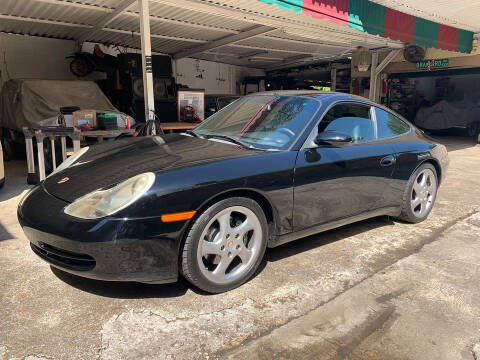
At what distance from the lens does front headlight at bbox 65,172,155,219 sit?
2.05 metres

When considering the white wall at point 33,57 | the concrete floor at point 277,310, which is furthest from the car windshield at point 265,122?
the white wall at point 33,57

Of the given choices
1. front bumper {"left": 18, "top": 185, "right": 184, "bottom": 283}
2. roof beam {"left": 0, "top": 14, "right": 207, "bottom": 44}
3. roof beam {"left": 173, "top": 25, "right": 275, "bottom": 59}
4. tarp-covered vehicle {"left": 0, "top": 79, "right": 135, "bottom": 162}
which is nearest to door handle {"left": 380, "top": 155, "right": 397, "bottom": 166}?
front bumper {"left": 18, "top": 185, "right": 184, "bottom": 283}

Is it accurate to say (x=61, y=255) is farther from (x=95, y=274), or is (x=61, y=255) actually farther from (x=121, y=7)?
(x=121, y=7)

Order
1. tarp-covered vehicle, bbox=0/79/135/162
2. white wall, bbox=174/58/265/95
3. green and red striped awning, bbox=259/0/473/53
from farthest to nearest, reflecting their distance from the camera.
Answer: white wall, bbox=174/58/265/95, tarp-covered vehicle, bbox=0/79/135/162, green and red striped awning, bbox=259/0/473/53

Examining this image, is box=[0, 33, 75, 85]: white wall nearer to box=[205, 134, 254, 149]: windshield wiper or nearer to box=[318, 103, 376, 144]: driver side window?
box=[205, 134, 254, 149]: windshield wiper

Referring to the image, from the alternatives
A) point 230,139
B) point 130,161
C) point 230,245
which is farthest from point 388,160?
point 130,161

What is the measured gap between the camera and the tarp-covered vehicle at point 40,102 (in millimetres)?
7137

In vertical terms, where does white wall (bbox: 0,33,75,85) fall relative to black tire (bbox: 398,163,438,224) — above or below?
above

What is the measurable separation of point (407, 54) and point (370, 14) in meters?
4.72

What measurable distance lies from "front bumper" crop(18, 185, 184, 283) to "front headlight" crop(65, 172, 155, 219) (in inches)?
2.0

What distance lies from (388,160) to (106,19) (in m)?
6.86

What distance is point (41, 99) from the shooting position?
285 inches

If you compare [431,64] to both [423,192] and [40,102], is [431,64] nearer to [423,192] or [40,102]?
[423,192]

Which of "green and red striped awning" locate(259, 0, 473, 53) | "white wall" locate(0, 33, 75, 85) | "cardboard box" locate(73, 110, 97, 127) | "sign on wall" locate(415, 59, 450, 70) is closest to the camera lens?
"green and red striped awning" locate(259, 0, 473, 53)
